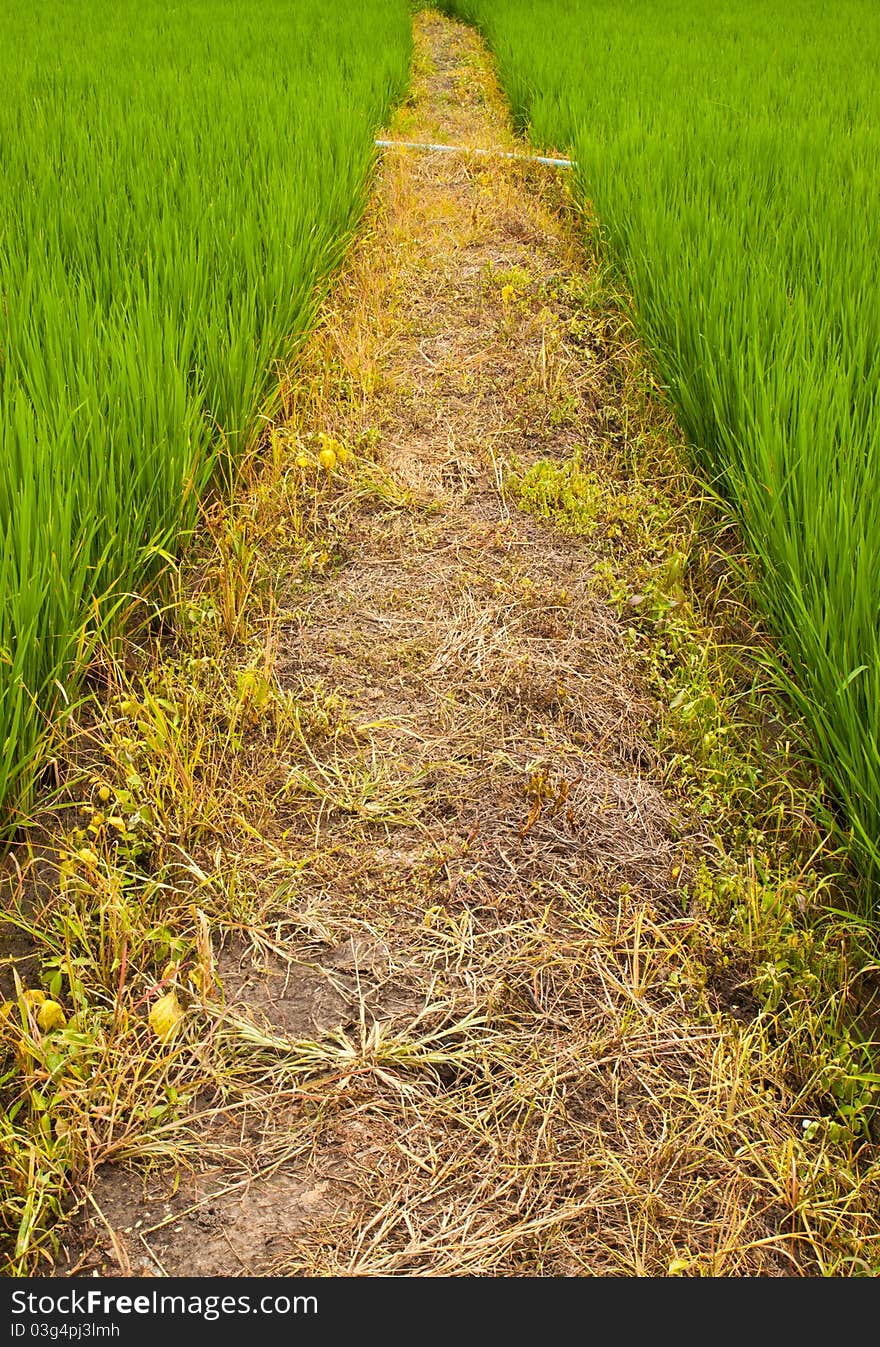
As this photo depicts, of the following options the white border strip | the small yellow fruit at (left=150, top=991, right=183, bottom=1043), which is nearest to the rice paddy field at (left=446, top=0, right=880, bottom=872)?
the white border strip

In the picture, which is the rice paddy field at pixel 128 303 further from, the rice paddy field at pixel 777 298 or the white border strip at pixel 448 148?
the rice paddy field at pixel 777 298

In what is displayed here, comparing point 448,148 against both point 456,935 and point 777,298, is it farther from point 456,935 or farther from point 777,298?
point 456,935

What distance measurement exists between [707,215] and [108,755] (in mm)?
2427

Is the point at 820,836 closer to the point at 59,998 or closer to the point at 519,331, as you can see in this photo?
the point at 59,998

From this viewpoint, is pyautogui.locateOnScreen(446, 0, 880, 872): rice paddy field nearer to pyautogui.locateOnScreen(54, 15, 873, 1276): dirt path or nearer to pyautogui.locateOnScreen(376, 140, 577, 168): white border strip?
pyautogui.locateOnScreen(376, 140, 577, 168): white border strip

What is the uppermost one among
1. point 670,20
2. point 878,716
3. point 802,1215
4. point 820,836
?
point 670,20

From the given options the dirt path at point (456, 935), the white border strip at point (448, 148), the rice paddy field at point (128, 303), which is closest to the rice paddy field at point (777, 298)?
the white border strip at point (448, 148)

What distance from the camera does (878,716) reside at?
127 cm

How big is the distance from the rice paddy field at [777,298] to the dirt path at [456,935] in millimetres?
299

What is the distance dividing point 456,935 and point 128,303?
154cm

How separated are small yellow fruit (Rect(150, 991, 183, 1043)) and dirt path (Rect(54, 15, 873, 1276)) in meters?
0.05

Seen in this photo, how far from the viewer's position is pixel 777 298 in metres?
2.23

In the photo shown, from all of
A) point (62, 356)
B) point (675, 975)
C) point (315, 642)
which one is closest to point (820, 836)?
point (675, 975)

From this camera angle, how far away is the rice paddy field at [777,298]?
4.80ft
